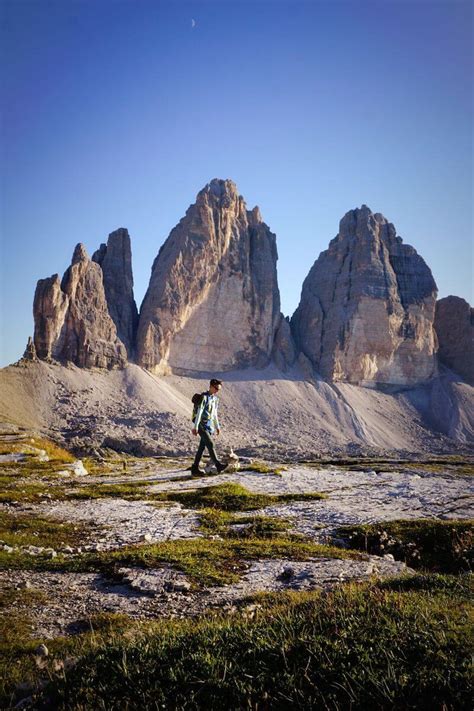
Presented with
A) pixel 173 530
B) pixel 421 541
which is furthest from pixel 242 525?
pixel 421 541

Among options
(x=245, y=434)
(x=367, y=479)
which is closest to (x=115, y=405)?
(x=245, y=434)

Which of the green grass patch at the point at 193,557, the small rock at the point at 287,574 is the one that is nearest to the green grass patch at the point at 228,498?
the green grass patch at the point at 193,557

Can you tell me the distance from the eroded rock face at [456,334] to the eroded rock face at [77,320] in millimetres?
89951

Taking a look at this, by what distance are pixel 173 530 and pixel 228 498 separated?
10.6 feet

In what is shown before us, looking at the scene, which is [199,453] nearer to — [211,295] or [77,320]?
[77,320]

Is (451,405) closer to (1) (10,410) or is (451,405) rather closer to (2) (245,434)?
(2) (245,434)

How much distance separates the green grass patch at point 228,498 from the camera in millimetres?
12133

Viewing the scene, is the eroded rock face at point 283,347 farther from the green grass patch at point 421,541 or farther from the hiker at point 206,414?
the green grass patch at point 421,541

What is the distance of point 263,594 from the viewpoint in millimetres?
5789

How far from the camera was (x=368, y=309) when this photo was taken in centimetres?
12238

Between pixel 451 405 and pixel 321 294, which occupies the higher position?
pixel 321 294

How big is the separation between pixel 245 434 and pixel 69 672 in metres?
93.2

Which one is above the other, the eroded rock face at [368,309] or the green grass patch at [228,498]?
the eroded rock face at [368,309]

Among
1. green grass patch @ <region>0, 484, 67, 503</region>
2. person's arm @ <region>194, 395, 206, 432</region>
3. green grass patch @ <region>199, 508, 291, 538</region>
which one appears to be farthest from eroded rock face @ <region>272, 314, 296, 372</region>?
green grass patch @ <region>199, 508, 291, 538</region>
